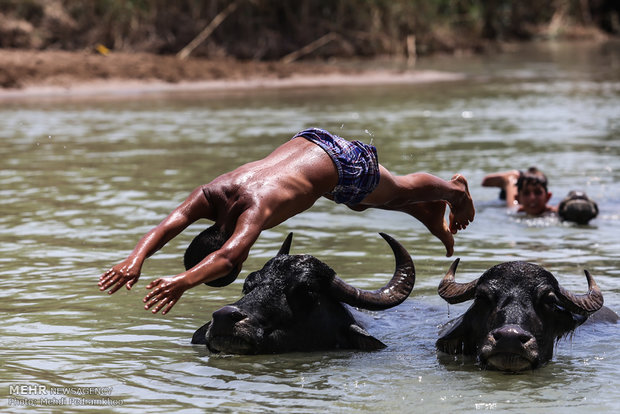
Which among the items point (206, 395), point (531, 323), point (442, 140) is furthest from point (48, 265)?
point (442, 140)

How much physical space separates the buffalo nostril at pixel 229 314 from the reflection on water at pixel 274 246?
0.26 metres

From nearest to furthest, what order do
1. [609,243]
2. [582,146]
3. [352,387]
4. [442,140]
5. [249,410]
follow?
[249,410] → [352,387] → [609,243] → [582,146] → [442,140]

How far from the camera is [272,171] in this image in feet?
22.0

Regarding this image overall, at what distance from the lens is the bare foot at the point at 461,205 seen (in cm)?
793


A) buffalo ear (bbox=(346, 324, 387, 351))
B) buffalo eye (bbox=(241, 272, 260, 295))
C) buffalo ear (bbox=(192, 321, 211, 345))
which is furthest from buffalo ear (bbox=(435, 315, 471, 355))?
buffalo ear (bbox=(192, 321, 211, 345))

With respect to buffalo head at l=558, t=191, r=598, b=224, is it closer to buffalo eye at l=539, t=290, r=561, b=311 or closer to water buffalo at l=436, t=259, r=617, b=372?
water buffalo at l=436, t=259, r=617, b=372

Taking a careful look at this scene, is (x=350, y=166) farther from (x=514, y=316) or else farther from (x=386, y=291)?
(x=514, y=316)

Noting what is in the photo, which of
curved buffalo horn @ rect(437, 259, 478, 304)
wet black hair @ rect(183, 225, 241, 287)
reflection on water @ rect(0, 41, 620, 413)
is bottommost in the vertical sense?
reflection on water @ rect(0, 41, 620, 413)

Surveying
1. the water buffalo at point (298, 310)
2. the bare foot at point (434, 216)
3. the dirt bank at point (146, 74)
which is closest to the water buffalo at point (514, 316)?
the water buffalo at point (298, 310)

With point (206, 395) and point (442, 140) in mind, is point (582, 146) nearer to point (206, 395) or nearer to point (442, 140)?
point (442, 140)

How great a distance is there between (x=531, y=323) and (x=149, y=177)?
28.4ft

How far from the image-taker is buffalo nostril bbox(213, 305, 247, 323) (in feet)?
20.5

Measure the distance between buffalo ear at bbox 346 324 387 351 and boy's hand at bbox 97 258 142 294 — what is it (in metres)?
1.41

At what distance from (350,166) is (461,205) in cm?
126
